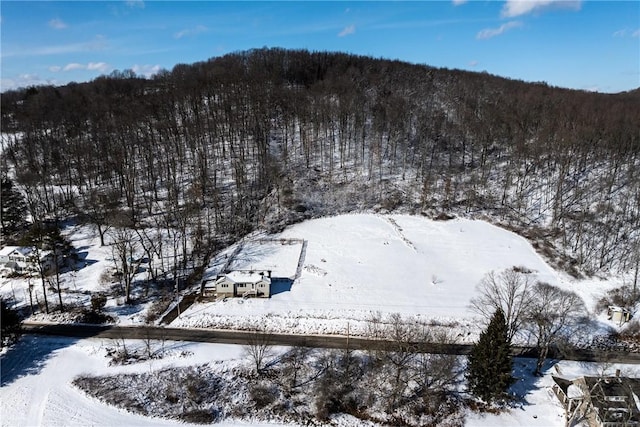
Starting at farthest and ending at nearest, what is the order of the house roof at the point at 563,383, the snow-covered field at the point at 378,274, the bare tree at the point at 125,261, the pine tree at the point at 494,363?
the bare tree at the point at 125,261 → the snow-covered field at the point at 378,274 → the house roof at the point at 563,383 → the pine tree at the point at 494,363

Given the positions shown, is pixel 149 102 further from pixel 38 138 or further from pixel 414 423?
pixel 414 423

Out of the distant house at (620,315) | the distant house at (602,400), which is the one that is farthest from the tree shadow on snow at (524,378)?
the distant house at (620,315)

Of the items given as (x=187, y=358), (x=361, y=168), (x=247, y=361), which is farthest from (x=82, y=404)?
(x=361, y=168)

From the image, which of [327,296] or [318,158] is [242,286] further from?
[318,158]

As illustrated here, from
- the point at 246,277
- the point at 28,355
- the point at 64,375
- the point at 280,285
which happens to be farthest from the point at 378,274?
the point at 28,355

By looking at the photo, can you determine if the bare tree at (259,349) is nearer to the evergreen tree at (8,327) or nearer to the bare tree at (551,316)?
the evergreen tree at (8,327)

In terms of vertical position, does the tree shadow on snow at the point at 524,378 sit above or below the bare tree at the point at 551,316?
below

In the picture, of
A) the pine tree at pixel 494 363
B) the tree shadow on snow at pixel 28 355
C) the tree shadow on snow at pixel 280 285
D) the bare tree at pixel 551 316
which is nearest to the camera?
the pine tree at pixel 494 363
